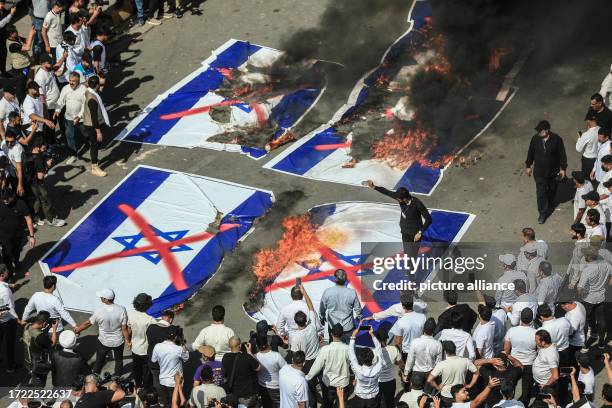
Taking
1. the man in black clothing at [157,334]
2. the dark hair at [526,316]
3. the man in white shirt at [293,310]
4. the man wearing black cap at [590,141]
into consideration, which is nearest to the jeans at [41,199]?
the man in black clothing at [157,334]

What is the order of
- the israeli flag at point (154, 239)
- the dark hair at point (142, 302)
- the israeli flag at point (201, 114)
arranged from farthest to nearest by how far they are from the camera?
1. the israeli flag at point (201, 114)
2. the israeli flag at point (154, 239)
3. the dark hair at point (142, 302)

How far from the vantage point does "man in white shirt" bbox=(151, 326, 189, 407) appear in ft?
47.0

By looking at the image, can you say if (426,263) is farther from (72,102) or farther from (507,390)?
(72,102)

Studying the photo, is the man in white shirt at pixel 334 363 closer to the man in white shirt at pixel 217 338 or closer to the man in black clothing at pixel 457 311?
the man in white shirt at pixel 217 338

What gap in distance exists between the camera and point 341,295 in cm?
1508

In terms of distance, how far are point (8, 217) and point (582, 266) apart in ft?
27.5

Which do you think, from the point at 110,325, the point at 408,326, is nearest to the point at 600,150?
the point at 408,326

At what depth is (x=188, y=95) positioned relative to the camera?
22.2 meters

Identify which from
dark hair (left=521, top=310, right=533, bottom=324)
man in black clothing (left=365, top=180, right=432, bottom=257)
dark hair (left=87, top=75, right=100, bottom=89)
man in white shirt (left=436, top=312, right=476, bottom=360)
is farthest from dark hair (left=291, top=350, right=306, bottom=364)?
dark hair (left=87, top=75, right=100, bottom=89)

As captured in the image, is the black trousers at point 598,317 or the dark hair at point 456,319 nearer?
the dark hair at point 456,319

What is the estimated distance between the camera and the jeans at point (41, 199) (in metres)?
18.5

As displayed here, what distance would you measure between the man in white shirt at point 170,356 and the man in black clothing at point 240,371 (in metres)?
0.69

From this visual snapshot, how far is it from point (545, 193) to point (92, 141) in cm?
777

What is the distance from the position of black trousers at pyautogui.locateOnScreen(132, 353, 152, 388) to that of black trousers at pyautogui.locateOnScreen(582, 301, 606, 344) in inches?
236
